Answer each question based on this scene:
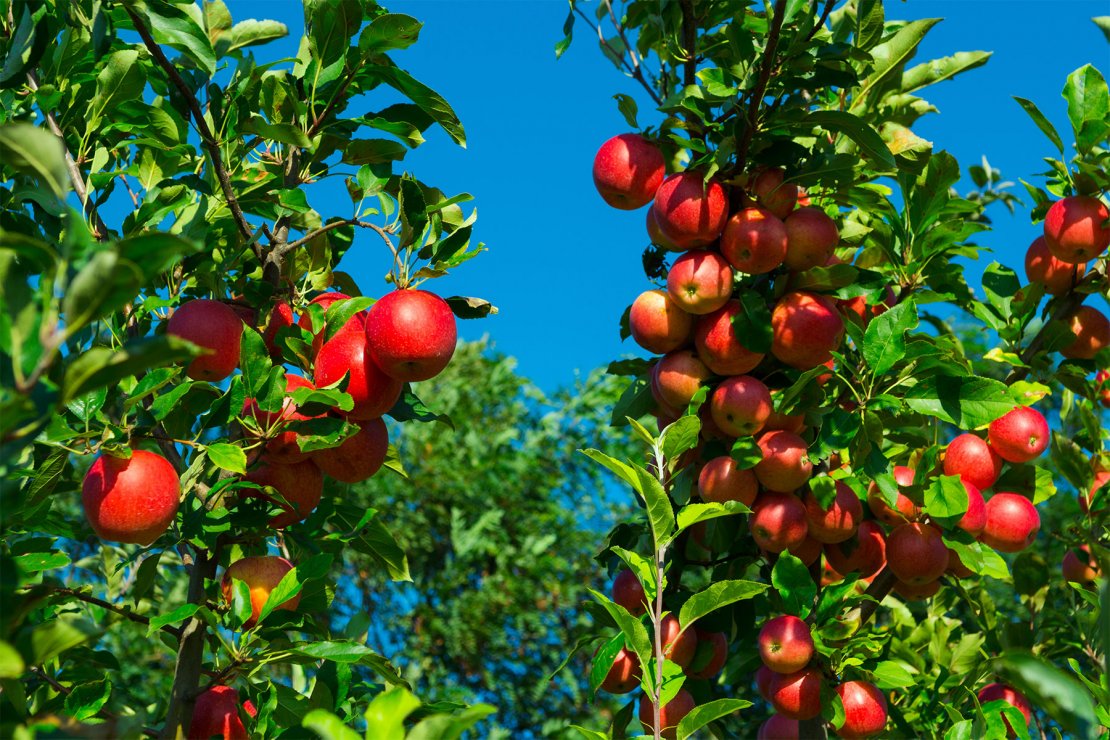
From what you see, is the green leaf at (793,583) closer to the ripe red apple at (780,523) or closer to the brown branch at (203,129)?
the ripe red apple at (780,523)

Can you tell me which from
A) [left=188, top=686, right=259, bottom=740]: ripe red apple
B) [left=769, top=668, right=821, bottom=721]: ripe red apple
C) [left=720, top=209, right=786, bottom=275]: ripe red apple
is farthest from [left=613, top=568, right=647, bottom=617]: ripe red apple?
[left=188, top=686, right=259, bottom=740]: ripe red apple

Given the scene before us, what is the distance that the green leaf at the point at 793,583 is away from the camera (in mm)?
1872

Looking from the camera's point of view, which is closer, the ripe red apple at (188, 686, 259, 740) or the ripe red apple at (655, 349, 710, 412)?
the ripe red apple at (188, 686, 259, 740)

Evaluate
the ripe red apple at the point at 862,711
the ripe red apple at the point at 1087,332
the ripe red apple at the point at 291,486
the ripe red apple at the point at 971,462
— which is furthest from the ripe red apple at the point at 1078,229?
the ripe red apple at the point at 291,486

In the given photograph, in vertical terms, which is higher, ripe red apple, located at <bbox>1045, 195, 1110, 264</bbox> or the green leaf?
ripe red apple, located at <bbox>1045, 195, 1110, 264</bbox>

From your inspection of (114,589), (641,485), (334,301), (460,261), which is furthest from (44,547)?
(114,589)

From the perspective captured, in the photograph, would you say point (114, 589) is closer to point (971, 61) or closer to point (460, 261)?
point (460, 261)

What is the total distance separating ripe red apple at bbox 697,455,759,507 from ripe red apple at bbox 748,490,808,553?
4 cm

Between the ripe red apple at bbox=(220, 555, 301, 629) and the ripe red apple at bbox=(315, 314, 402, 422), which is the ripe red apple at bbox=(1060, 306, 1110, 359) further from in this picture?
the ripe red apple at bbox=(220, 555, 301, 629)

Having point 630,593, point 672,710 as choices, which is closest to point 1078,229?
point 630,593

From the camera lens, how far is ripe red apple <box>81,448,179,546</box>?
153 cm

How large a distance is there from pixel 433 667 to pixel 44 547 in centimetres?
515

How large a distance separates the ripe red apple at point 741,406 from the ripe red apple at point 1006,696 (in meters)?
0.84

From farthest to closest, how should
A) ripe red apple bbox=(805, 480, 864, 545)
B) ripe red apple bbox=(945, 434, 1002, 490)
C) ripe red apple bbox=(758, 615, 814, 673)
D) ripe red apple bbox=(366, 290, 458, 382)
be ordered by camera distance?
ripe red apple bbox=(945, 434, 1002, 490) < ripe red apple bbox=(805, 480, 864, 545) < ripe red apple bbox=(758, 615, 814, 673) < ripe red apple bbox=(366, 290, 458, 382)
